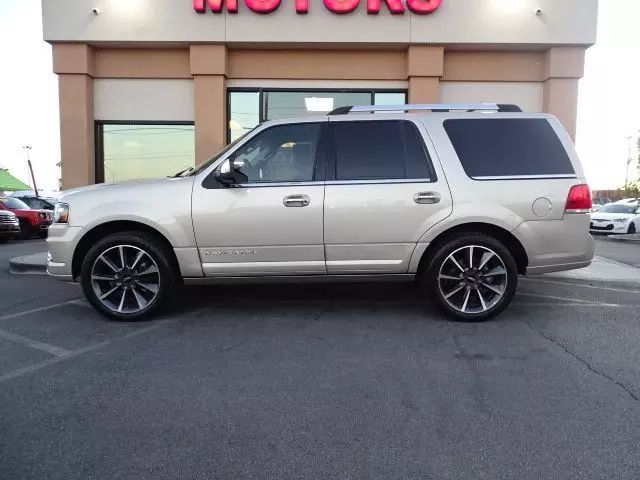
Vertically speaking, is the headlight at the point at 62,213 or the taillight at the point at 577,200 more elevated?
the taillight at the point at 577,200

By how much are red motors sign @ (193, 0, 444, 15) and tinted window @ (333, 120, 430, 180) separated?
5456 mm

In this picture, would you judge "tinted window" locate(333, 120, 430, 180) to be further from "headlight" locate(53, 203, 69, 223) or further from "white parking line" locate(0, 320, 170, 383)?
"headlight" locate(53, 203, 69, 223)

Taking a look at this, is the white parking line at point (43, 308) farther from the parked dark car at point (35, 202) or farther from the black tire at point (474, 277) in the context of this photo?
the parked dark car at point (35, 202)

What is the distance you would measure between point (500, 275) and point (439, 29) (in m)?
6.51

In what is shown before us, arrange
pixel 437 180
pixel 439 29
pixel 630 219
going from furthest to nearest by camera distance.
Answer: pixel 630 219, pixel 439 29, pixel 437 180

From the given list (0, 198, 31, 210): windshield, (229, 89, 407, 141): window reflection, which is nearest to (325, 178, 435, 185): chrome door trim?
(229, 89, 407, 141): window reflection

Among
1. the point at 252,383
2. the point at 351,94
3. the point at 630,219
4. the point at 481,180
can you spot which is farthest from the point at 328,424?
the point at 630,219

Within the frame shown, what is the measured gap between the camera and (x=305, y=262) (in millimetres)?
4742

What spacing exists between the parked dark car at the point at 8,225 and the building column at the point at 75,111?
19.8 feet

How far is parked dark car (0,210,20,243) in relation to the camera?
47.2 feet

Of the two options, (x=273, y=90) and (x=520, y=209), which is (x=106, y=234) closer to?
(x=520, y=209)

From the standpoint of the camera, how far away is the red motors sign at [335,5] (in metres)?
9.27

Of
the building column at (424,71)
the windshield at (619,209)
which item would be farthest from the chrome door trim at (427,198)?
the windshield at (619,209)

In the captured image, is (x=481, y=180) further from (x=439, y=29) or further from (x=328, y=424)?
(x=439, y=29)
